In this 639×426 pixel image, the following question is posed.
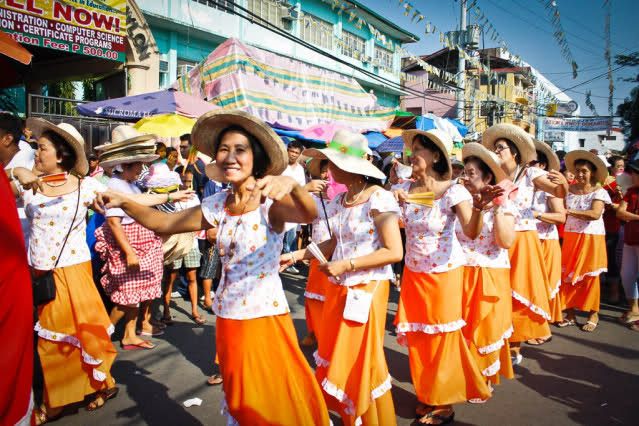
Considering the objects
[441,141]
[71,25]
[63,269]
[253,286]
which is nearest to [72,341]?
[63,269]

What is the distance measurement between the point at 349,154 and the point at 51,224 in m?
2.30

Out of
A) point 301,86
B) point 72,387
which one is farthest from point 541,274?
point 301,86

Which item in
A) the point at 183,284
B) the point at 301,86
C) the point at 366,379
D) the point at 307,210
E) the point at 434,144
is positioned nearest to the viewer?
the point at 307,210

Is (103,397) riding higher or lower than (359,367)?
lower

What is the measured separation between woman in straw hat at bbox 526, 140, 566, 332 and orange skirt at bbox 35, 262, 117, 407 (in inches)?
175

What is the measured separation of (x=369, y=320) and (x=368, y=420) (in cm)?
64

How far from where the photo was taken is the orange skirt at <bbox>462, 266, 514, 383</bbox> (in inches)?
160

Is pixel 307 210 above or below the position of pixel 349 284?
above

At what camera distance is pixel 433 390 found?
3.64 m

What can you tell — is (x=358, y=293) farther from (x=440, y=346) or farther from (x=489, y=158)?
(x=489, y=158)

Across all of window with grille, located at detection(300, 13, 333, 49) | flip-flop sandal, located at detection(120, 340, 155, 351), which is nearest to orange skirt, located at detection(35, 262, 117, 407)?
flip-flop sandal, located at detection(120, 340, 155, 351)

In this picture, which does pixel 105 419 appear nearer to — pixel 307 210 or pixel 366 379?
pixel 366 379

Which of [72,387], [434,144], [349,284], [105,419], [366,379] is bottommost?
[105,419]

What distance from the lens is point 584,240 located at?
6703 mm
